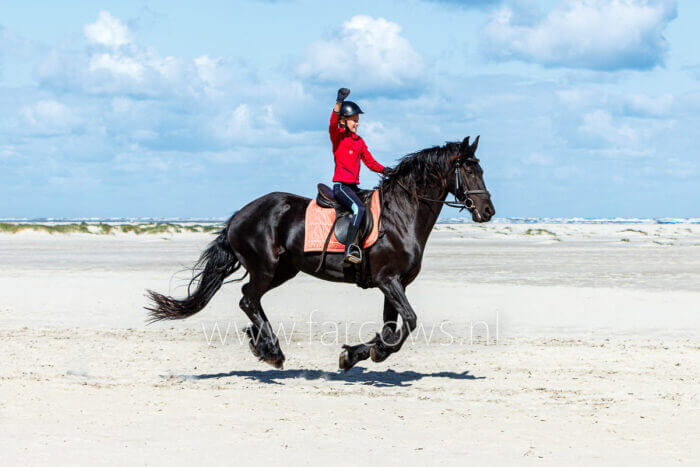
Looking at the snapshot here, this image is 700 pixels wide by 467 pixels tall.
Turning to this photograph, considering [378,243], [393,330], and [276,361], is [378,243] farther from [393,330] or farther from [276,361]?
[276,361]

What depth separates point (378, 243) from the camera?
948 centimetres

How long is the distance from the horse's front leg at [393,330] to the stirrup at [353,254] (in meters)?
0.41

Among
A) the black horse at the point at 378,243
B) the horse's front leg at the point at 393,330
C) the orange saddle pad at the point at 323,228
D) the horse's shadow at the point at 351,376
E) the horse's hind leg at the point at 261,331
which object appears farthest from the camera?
the horse's hind leg at the point at 261,331

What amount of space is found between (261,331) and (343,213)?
71.6 inches

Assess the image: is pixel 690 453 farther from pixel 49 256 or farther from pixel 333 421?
pixel 49 256

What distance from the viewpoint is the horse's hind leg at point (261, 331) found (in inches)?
394

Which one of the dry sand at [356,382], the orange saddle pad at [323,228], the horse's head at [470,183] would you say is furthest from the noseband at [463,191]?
the dry sand at [356,382]

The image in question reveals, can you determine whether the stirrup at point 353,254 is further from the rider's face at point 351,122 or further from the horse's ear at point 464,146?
the horse's ear at point 464,146

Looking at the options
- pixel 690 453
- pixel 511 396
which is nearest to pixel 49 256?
pixel 511 396

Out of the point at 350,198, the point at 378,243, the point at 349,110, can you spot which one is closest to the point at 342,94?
the point at 349,110

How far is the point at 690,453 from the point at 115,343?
8.89 m

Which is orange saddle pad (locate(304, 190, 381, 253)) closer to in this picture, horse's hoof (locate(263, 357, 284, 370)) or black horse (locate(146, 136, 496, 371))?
black horse (locate(146, 136, 496, 371))

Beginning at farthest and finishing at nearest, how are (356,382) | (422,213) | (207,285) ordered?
(207,285) → (356,382) → (422,213)

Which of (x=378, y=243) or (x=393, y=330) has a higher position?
(x=378, y=243)
